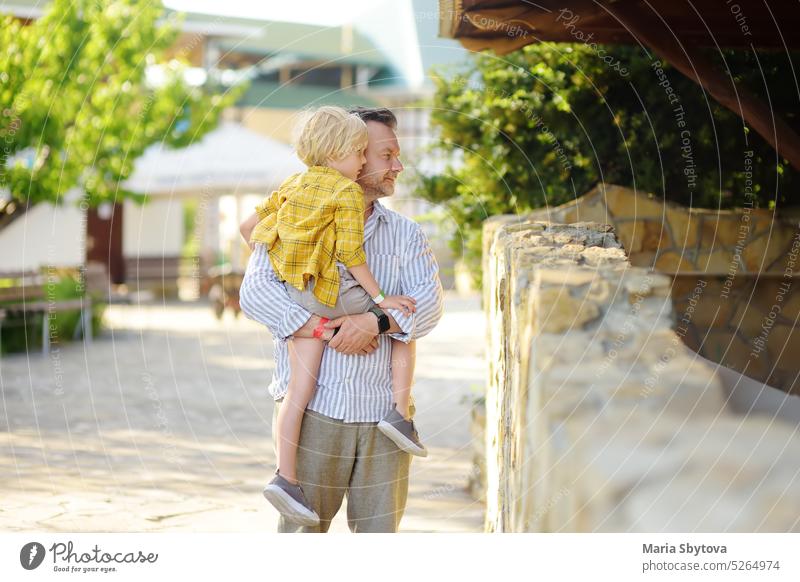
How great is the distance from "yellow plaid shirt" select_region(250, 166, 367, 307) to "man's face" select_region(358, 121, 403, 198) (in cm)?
13

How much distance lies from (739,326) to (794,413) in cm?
326

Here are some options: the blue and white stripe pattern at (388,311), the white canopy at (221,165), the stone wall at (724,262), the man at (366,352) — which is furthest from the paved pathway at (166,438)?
the white canopy at (221,165)

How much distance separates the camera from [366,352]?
10.7 ft

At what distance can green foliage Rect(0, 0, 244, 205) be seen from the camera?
10.4 metres

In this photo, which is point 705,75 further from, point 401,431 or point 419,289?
point 401,431

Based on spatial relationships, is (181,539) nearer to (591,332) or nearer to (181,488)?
(591,332)

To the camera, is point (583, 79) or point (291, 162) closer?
point (583, 79)

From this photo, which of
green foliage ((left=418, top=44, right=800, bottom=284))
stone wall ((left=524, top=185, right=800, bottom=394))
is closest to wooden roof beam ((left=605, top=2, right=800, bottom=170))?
stone wall ((left=524, top=185, right=800, bottom=394))

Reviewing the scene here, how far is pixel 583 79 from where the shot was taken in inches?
294

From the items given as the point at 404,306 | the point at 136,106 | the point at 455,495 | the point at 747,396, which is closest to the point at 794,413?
the point at 747,396

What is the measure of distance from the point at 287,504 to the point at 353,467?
23 centimetres

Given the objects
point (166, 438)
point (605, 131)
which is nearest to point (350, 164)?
point (605, 131)

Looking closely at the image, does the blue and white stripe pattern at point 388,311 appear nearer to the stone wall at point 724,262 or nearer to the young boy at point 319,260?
the young boy at point 319,260

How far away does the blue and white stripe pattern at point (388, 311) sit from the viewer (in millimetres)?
3244
